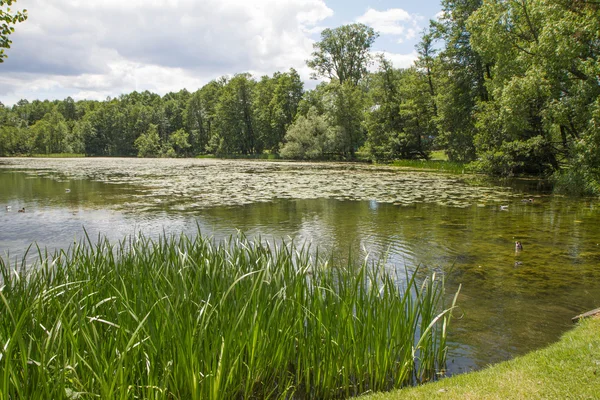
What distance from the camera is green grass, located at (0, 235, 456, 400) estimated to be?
106 inches

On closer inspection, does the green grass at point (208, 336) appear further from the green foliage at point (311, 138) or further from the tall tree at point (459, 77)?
the green foliage at point (311, 138)


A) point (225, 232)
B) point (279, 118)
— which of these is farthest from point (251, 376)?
point (279, 118)

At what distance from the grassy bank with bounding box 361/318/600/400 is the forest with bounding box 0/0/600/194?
46.3ft

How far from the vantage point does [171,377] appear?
286 cm

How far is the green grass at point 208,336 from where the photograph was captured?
8.86ft

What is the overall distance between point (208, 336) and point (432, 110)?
38.6 m

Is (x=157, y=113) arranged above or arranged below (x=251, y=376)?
above

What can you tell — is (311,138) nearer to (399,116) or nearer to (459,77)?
(399,116)

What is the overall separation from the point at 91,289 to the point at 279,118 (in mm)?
63053

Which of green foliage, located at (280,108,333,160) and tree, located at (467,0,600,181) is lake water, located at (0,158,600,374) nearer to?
tree, located at (467,0,600,181)

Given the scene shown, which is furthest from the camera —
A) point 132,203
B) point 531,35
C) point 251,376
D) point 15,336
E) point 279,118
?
point 279,118

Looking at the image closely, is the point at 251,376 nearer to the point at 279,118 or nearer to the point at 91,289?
the point at 91,289

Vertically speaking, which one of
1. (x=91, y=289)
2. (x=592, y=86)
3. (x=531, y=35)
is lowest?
(x=91, y=289)

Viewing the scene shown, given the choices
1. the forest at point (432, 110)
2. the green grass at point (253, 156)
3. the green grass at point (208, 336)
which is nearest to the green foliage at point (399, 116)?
the forest at point (432, 110)
